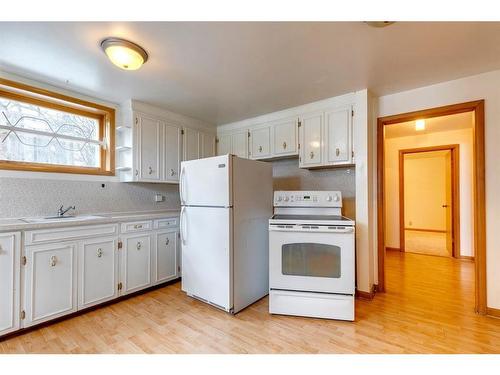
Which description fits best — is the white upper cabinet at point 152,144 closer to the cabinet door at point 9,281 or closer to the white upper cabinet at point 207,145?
the white upper cabinet at point 207,145

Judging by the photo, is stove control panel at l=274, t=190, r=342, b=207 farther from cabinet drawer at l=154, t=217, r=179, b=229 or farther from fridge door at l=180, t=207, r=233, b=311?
cabinet drawer at l=154, t=217, r=179, b=229

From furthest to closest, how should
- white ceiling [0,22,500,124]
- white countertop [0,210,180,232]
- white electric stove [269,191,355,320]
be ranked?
white electric stove [269,191,355,320], white countertop [0,210,180,232], white ceiling [0,22,500,124]

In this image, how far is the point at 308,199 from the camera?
282 centimetres

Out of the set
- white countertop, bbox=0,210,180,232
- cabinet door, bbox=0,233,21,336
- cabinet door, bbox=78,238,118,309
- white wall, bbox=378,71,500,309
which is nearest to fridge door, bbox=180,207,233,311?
white countertop, bbox=0,210,180,232

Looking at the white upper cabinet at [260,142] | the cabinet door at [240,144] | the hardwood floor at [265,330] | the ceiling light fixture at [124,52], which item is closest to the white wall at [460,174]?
the hardwood floor at [265,330]

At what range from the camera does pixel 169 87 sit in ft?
8.42


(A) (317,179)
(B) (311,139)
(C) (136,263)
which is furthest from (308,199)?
(C) (136,263)

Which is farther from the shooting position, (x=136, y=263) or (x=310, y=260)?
(x=136, y=263)

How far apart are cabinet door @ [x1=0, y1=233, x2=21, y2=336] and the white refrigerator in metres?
1.37

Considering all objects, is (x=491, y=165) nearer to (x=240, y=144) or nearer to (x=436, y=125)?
Result: (x=436, y=125)

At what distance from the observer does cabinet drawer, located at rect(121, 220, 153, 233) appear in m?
2.66

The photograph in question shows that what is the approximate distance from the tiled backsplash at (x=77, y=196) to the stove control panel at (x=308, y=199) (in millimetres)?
1690

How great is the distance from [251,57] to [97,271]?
2.45 m

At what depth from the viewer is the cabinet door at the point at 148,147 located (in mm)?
2965
